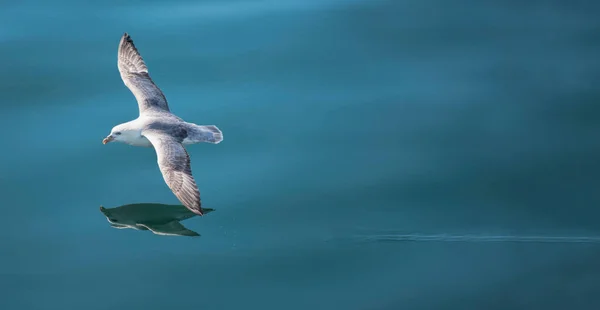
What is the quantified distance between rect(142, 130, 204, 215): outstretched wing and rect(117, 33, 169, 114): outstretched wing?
80 centimetres

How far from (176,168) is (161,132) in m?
0.74

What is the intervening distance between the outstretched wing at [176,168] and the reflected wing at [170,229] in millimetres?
269

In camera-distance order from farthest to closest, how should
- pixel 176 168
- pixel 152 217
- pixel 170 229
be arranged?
pixel 176 168 → pixel 152 217 → pixel 170 229

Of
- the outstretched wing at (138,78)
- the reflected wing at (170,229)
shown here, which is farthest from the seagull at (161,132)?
the reflected wing at (170,229)

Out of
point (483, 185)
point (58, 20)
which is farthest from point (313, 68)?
point (58, 20)

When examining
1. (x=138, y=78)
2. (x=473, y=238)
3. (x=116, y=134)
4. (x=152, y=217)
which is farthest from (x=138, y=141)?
(x=473, y=238)

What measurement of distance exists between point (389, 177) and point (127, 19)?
17.0 ft

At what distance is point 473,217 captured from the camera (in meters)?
8.82

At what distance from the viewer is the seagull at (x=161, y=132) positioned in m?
8.97

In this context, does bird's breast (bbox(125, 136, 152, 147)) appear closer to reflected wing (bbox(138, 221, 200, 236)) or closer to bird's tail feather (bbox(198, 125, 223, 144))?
bird's tail feather (bbox(198, 125, 223, 144))

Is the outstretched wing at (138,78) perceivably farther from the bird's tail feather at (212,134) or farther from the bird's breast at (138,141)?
the bird's tail feather at (212,134)

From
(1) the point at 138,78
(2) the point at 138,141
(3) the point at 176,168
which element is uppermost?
(1) the point at 138,78

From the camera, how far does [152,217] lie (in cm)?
905

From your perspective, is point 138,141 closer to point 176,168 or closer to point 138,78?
point 176,168
